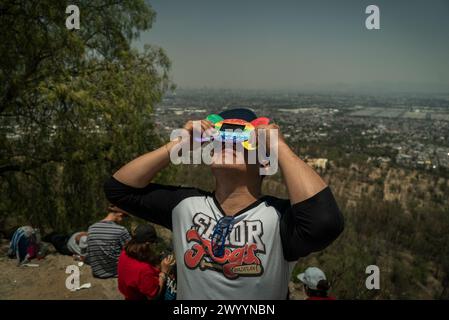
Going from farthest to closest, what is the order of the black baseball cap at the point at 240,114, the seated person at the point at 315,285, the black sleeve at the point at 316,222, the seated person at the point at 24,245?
1. the seated person at the point at 24,245
2. the seated person at the point at 315,285
3. the black baseball cap at the point at 240,114
4. the black sleeve at the point at 316,222

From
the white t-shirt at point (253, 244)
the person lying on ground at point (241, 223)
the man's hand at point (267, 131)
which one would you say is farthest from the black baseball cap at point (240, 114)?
the white t-shirt at point (253, 244)

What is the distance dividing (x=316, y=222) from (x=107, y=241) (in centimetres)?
385

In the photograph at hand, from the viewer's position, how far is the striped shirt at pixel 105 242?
437cm

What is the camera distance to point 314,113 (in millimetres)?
75938

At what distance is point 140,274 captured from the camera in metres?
2.96

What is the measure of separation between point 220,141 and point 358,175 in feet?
161

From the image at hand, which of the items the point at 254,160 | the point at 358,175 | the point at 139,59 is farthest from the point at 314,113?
the point at 254,160

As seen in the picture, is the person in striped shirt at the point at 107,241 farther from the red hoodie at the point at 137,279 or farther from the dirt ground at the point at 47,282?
the red hoodie at the point at 137,279

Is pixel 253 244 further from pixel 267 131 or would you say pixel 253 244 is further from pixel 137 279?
pixel 137 279

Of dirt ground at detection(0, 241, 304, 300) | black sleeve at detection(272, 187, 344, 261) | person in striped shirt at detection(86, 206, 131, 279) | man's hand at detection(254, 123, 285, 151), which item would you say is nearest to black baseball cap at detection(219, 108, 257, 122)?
man's hand at detection(254, 123, 285, 151)

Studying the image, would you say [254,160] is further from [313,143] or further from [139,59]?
[313,143]

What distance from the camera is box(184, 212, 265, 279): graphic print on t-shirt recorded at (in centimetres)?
119

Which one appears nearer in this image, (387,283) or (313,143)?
(387,283)

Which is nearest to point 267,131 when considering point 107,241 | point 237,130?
point 237,130
